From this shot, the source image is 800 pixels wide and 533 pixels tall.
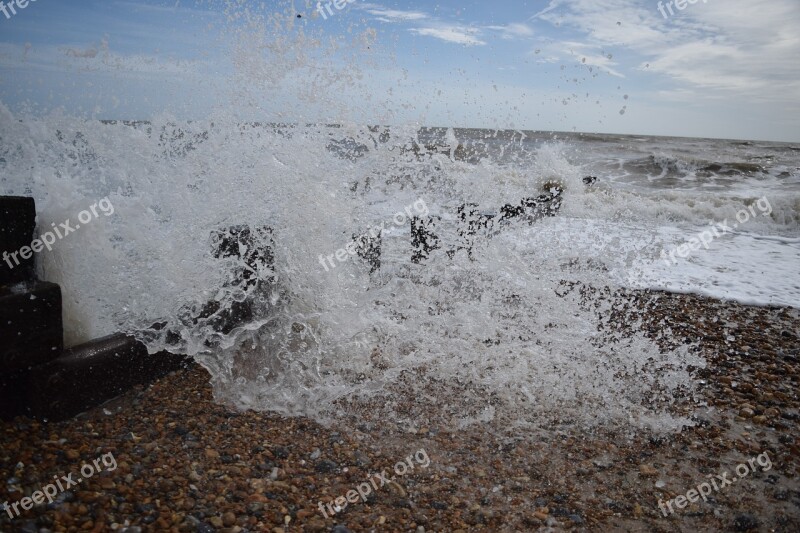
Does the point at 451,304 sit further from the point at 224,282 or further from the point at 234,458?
the point at 234,458

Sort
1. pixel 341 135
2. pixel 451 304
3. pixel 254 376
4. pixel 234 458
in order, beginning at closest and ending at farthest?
1. pixel 234 458
2. pixel 254 376
3. pixel 451 304
4. pixel 341 135

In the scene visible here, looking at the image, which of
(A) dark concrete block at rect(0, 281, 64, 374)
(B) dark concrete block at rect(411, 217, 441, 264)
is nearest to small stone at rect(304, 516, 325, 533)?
(A) dark concrete block at rect(0, 281, 64, 374)

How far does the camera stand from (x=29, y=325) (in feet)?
8.61

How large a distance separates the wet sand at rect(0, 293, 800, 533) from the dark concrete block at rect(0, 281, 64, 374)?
1.20 ft

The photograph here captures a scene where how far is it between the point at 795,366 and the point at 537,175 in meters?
11.0

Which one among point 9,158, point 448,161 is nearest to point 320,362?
point 9,158

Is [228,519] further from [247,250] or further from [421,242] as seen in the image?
[421,242]

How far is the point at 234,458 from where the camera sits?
8.66ft

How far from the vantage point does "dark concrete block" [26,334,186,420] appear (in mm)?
2707

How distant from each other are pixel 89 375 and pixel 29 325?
1.49 feet

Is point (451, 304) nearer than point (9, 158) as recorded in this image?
No

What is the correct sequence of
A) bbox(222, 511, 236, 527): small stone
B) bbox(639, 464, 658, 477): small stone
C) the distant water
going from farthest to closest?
the distant water, bbox(639, 464, 658, 477): small stone, bbox(222, 511, 236, 527): small stone

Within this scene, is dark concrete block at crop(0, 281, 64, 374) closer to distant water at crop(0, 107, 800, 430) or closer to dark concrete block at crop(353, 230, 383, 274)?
distant water at crop(0, 107, 800, 430)

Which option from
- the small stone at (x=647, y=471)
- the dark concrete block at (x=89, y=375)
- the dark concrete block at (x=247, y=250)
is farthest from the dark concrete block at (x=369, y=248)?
the small stone at (x=647, y=471)
